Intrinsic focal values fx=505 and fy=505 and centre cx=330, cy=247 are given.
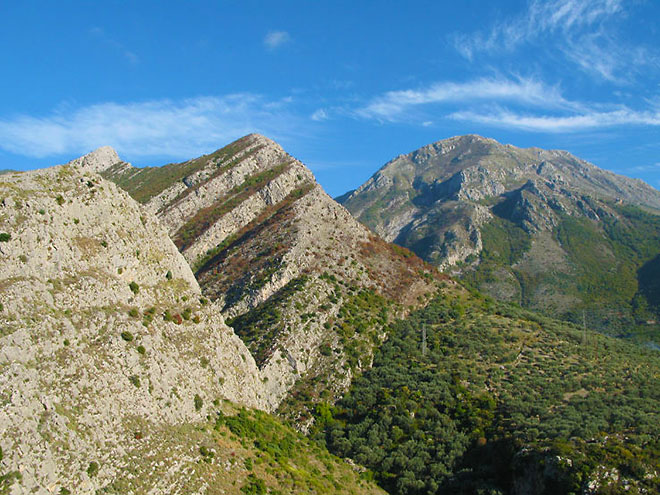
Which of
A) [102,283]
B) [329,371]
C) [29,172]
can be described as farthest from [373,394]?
[29,172]

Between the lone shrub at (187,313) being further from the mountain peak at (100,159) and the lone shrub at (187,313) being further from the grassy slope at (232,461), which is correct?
the mountain peak at (100,159)

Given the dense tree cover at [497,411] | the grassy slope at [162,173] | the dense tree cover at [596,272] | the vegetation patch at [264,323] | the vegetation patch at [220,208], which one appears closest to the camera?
the dense tree cover at [497,411]

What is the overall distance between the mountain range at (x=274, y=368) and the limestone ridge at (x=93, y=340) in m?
0.15

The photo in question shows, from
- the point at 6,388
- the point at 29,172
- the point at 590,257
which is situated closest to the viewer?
the point at 6,388

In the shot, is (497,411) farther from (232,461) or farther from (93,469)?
(93,469)

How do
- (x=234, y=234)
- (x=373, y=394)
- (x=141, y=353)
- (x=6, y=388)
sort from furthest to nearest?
1. (x=234, y=234)
2. (x=373, y=394)
3. (x=141, y=353)
4. (x=6, y=388)

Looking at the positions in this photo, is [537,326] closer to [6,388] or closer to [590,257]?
[6,388]

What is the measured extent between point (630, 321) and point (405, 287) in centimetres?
7617

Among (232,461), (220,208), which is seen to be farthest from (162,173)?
(232,461)

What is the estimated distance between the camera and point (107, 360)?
127 ft

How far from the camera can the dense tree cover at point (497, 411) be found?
45906 millimetres

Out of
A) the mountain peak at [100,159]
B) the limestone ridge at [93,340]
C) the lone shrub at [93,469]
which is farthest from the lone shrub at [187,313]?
the mountain peak at [100,159]

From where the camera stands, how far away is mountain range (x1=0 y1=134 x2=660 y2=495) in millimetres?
35031

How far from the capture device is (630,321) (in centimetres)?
13075
